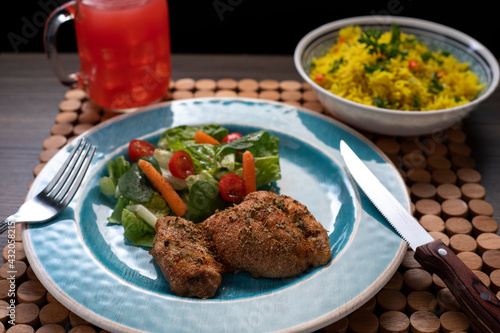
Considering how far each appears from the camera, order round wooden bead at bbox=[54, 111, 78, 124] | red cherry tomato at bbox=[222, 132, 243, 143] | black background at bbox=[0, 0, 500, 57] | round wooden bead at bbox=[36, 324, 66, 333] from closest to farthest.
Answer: round wooden bead at bbox=[36, 324, 66, 333] → red cherry tomato at bbox=[222, 132, 243, 143] → round wooden bead at bbox=[54, 111, 78, 124] → black background at bbox=[0, 0, 500, 57]

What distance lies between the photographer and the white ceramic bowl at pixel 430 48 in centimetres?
288

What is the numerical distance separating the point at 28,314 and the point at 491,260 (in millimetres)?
2130

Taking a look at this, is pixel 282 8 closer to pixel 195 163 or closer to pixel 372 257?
pixel 195 163

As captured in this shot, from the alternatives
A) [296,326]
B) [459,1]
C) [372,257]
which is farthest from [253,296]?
[459,1]

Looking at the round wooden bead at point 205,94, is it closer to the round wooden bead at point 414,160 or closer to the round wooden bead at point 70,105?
the round wooden bead at point 70,105

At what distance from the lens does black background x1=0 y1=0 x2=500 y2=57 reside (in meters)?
4.47

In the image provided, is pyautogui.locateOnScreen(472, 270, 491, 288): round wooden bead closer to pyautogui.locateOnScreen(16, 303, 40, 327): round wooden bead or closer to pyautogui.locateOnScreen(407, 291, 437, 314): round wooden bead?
pyautogui.locateOnScreen(407, 291, 437, 314): round wooden bead

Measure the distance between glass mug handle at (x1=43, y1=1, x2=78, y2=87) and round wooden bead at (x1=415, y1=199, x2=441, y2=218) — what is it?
2372 mm

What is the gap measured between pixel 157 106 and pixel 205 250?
1.30m

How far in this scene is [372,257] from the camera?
7.16 feet

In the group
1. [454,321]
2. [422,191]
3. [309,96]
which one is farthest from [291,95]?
[454,321]

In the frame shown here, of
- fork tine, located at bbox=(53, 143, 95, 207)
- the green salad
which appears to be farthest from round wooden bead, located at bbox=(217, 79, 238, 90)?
fork tine, located at bbox=(53, 143, 95, 207)

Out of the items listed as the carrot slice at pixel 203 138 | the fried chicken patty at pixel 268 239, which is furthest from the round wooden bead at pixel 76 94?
the fried chicken patty at pixel 268 239

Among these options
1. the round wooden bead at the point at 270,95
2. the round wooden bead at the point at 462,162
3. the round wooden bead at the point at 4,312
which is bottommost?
the round wooden bead at the point at 4,312
